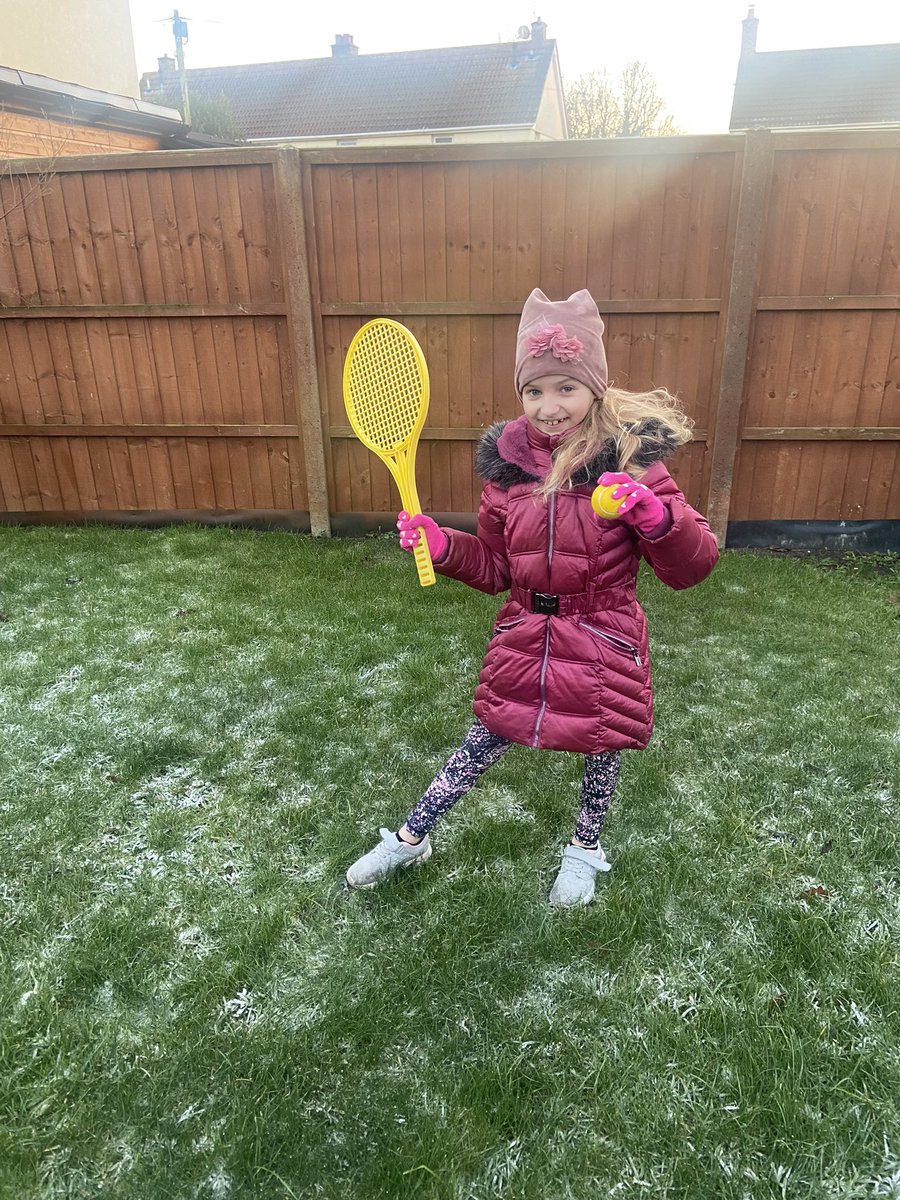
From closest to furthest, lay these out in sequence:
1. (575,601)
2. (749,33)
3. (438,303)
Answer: (575,601)
(438,303)
(749,33)

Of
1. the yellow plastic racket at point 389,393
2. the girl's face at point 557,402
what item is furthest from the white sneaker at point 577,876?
the girl's face at point 557,402

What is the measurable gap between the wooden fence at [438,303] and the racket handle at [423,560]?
330cm

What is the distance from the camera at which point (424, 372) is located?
Result: 2010 mm

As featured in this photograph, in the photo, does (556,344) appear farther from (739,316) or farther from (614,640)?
(739,316)

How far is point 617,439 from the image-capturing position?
1857mm

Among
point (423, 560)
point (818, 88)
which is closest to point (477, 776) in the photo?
point (423, 560)

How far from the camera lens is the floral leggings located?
2.12 meters

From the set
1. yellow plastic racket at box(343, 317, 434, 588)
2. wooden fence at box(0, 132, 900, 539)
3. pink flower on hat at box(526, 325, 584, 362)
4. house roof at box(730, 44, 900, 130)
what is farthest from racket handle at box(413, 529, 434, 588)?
house roof at box(730, 44, 900, 130)

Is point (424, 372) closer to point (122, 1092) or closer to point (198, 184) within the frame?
point (122, 1092)

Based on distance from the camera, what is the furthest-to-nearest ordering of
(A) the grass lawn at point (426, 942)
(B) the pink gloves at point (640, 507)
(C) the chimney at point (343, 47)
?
(C) the chimney at point (343, 47), (B) the pink gloves at point (640, 507), (A) the grass lawn at point (426, 942)

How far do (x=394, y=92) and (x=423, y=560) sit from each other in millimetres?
29305

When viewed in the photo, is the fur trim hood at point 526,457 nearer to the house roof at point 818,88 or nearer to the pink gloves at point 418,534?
the pink gloves at point 418,534

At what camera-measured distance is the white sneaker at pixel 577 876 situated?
6.91ft

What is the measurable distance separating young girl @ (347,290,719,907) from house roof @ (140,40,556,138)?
26184 mm
